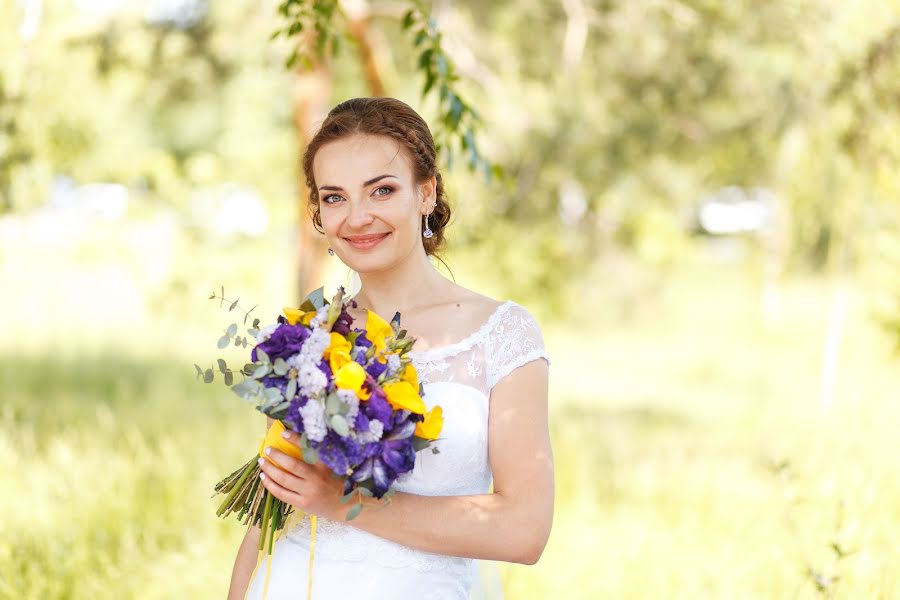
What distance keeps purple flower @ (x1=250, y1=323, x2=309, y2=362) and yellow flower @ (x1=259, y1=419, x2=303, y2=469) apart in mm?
216

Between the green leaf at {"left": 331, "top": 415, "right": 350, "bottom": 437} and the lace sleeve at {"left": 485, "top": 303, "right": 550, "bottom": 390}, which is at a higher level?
the lace sleeve at {"left": 485, "top": 303, "right": 550, "bottom": 390}

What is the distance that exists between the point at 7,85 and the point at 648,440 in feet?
23.7

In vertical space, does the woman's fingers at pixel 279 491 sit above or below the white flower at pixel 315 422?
below

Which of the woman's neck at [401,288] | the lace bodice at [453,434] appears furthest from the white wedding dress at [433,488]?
the woman's neck at [401,288]

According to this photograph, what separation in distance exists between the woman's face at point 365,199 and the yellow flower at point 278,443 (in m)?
0.47

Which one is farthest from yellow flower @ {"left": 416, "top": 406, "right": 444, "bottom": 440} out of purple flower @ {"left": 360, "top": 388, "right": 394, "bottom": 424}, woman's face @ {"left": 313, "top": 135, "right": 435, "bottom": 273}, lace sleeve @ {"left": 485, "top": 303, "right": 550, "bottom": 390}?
woman's face @ {"left": 313, "top": 135, "right": 435, "bottom": 273}

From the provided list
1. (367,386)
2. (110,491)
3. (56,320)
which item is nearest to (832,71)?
(110,491)

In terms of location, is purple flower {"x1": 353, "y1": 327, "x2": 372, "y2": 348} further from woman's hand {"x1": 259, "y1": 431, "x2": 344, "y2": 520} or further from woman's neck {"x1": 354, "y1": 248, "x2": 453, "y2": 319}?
woman's neck {"x1": 354, "y1": 248, "x2": 453, "y2": 319}

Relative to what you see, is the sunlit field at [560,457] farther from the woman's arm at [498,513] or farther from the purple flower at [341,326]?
the purple flower at [341,326]

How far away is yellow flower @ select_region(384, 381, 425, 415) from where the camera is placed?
1.94 m

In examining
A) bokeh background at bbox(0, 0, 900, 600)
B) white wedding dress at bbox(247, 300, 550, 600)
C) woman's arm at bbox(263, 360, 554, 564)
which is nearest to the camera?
woman's arm at bbox(263, 360, 554, 564)

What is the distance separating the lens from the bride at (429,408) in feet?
7.20

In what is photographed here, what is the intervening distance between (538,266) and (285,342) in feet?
35.1

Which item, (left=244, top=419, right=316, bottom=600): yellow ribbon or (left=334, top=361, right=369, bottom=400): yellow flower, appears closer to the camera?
(left=334, top=361, right=369, bottom=400): yellow flower
